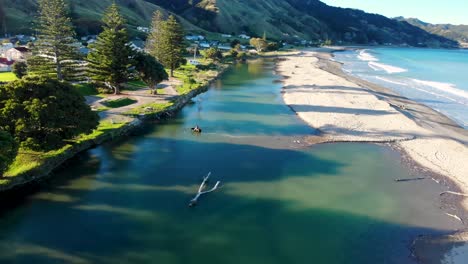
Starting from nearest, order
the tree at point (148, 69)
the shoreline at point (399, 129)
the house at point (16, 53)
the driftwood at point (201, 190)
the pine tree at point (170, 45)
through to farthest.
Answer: the driftwood at point (201, 190) < the shoreline at point (399, 129) < the tree at point (148, 69) < the house at point (16, 53) < the pine tree at point (170, 45)

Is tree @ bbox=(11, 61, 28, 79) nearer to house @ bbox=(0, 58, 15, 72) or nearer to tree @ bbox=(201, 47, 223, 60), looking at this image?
house @ bbox=(0, 58, 15, 72)

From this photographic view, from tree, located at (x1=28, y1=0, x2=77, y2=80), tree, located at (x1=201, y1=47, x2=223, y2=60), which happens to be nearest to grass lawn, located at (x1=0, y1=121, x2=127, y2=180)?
tree, located at (x1=28, y1=0, x2=77, y2=80)

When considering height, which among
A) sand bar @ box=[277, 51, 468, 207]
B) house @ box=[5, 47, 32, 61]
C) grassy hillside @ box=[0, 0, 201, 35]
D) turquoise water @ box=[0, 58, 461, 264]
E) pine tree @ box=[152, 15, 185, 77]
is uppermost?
grassy hillside @ box=[0, 0, 201, 35]

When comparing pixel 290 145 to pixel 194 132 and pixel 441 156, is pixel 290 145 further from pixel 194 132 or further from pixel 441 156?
pixel 441 156

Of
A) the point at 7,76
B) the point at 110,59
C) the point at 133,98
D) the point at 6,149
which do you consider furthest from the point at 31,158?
the point at 7,76

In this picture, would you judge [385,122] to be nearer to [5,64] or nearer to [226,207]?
[226,207]

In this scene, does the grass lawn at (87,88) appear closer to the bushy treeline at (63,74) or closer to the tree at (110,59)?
the bushy treeline at (63,74)

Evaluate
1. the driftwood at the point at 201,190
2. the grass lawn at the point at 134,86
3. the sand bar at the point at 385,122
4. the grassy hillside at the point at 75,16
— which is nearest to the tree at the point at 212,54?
the grassy hillside at the point at 75,16
